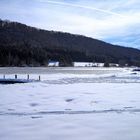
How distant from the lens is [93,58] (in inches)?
7072

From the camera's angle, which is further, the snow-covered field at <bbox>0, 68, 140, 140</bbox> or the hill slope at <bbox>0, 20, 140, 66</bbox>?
the hill slope at <bbox>0, 20, 140, 66</bbox>

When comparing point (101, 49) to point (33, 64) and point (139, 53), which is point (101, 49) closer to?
point (139, 53)

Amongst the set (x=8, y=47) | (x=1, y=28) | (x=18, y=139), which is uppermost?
(x=1, y=28)

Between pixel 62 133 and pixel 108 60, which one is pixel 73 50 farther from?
pixel 62 133

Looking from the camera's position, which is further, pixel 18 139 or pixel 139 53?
pixel 139 53

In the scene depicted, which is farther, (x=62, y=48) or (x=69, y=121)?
(x=62, y=48)

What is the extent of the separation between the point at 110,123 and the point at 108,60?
17254 cm

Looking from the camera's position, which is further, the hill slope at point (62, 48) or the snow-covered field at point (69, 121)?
the hill slope at point (62, 48)

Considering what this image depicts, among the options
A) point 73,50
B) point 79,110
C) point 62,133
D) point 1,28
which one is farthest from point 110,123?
point 1,28

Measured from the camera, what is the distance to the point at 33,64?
415 feet

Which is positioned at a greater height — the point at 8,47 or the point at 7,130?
the point at 8,47

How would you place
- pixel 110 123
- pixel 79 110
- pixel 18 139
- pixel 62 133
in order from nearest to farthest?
pixel 18 139
pixel 62 133
pixel 110 123
pixel 79 110

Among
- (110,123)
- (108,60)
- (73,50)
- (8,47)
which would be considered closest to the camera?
(110,123)

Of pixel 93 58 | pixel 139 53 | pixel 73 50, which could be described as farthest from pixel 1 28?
pixel 139 53
